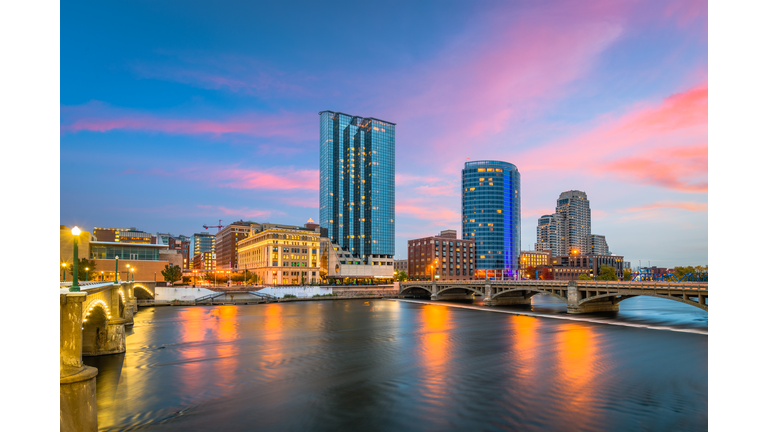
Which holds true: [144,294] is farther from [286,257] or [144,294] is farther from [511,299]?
[511,299]

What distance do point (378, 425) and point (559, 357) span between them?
922 inches

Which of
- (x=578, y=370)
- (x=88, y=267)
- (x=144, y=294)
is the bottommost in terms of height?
(x=144, y=294)

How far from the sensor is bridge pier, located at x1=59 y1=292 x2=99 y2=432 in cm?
1609

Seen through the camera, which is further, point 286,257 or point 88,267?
point 286,257

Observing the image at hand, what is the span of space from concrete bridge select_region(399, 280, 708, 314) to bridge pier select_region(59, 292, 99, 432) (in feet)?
194

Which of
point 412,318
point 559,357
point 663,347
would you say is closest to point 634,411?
point 559,357

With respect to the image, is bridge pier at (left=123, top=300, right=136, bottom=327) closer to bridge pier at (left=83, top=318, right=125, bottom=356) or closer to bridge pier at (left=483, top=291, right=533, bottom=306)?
bridge pier at (left=83, top=318, right=125, bottom=356)

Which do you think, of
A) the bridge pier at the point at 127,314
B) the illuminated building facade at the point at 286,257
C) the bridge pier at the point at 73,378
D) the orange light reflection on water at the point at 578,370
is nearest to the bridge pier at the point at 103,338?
the bridge pier at the point at 127,314

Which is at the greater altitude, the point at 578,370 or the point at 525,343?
the point at 578,370

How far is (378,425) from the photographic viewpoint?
2228cm

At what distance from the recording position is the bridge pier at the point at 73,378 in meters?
16.1

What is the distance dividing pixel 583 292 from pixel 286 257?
115m

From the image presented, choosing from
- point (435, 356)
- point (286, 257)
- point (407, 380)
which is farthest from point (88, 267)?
point (407, 380)

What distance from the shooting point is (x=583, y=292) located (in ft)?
270
